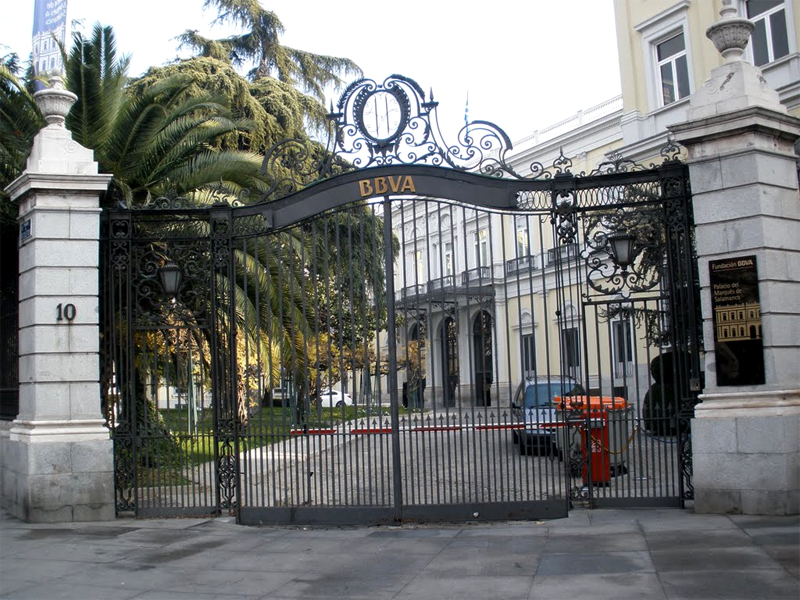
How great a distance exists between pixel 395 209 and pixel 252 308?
10.8 ft

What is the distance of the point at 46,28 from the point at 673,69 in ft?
52.8

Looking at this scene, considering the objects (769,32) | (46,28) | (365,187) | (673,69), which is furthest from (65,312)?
(673,69)

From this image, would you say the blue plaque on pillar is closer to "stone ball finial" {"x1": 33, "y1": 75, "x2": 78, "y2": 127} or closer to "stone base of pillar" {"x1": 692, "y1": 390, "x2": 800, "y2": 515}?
"stone ball finial" {"x1": 33, "y1": 75, "x2": 78, "y2": 127}

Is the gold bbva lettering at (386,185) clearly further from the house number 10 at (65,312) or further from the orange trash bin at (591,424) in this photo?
the house number 10 at (65,312)

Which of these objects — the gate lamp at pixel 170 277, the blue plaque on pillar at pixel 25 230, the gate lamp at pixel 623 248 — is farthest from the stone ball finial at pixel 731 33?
the blue plaque on pillar at pixel 25 230

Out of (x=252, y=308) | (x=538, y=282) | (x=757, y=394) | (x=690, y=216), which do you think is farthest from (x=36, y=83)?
(x=757, y=394)

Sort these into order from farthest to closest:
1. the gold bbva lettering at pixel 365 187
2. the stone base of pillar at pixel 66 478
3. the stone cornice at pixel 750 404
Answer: the gold bbva lettering at pixel 365 187 → the stone base of pillar at pixel 66 478 → the stone cornice at pixel 750 404

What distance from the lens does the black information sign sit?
8.58m

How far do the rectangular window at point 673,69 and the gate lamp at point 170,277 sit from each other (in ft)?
55.8

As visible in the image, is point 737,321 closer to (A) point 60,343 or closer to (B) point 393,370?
(B) point 393,370

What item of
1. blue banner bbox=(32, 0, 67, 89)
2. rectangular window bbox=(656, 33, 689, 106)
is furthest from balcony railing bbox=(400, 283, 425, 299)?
rectangular window bbox=(656, 33, 689, 106)

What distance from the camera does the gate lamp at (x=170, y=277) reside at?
10.0 meters

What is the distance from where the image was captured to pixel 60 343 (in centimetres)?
975

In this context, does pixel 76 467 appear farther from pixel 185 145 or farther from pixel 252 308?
pixel 185 145
